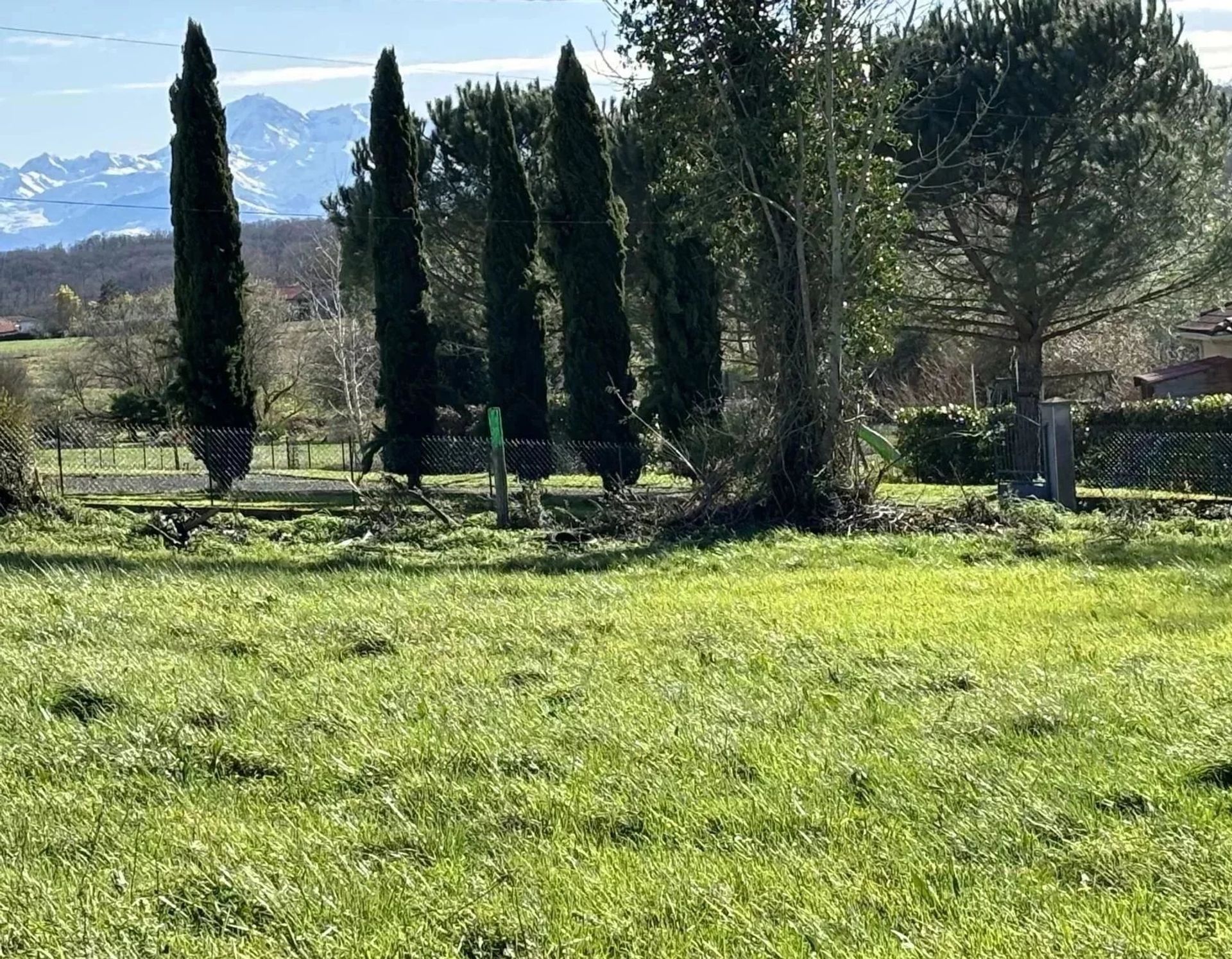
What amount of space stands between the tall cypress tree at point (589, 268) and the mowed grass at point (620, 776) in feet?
54.4

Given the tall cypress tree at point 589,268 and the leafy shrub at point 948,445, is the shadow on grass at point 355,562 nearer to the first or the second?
the leafy shrub at point 948,445

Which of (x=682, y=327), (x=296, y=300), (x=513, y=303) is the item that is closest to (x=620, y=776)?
(x=682, y=327)

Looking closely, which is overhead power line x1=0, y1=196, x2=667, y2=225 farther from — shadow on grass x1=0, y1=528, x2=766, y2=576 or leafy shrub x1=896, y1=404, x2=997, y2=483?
shadow on grass x1=0, y1=528, x2=766, y2=576

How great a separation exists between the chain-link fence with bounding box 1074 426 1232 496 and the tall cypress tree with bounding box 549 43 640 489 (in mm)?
8829

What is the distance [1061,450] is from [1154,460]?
431 centimetres

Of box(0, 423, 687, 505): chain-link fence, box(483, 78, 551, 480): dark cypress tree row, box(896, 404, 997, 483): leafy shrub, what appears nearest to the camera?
box(0, 423, 687, 505): chain-link fence

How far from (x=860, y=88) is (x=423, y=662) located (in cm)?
1199

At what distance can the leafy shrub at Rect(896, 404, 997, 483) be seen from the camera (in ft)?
80.2

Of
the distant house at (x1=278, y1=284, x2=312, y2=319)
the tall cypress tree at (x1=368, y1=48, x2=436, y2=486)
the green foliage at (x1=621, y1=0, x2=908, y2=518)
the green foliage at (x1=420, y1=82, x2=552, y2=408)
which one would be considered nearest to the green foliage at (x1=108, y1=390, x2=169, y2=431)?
the green foliage at (x1=420, y1=82, x2=552, y2=408)

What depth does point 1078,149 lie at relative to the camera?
2567 cm

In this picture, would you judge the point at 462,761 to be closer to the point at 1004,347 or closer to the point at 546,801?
the point at 546,801

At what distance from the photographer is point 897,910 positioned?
12.1ft

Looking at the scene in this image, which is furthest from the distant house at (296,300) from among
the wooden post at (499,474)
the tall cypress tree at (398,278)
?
the wooden post at (499,474)

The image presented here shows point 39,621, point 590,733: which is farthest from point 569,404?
point 590,733
